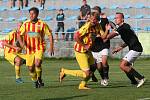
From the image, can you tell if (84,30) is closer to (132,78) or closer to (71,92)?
(71,92)

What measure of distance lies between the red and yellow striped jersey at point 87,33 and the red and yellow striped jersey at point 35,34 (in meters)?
1.03

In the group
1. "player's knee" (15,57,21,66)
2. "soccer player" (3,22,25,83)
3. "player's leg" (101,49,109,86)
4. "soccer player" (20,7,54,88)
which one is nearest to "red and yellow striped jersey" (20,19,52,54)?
"soccer player" (20,7,54,88)

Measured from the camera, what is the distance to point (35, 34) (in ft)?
48.1

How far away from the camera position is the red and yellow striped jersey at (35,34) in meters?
14.6

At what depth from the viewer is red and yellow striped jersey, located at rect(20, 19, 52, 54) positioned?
14617 mm

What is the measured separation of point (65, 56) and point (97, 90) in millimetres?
16535

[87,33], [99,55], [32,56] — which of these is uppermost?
[87,33]

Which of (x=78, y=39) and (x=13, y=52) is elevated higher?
(x=78, y=39)

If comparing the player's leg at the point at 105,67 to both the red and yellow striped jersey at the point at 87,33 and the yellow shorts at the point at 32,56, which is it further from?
the yellow shorts at the point at 32,56

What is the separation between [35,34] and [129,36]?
2364 mm

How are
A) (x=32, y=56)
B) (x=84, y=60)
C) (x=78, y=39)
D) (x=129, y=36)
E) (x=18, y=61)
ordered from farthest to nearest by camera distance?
1. (x=18, y=61)
2. (x=32, y=56)
3. (x=129, y=36)
4. (x=84, y=60)
5. (x=78, y=39)

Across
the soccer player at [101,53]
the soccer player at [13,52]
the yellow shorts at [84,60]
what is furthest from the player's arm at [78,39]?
the soccer player at [13,52]

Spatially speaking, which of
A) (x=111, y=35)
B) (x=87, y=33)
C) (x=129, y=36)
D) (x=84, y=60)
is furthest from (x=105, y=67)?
(x=87, y=33)

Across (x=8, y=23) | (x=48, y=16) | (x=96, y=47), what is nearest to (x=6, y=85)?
(x=96, y=47)
